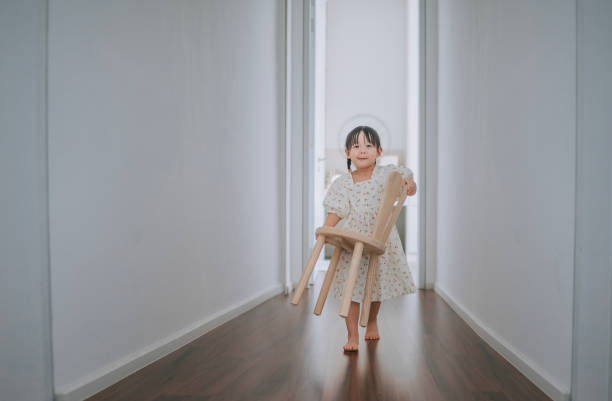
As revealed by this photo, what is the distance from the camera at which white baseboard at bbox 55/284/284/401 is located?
1.11 m

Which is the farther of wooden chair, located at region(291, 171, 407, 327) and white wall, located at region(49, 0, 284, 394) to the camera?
wooden chair, located at region(291, 171, 407, 327)

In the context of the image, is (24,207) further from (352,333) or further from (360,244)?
(352,333)

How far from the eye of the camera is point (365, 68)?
5.55 metres

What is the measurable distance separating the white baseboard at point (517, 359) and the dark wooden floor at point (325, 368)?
21 millimetres

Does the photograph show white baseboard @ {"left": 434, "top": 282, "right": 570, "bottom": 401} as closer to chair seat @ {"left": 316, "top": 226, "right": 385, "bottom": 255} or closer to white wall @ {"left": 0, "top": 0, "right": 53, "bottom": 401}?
chair seat @ {"left": 316, "top": 226, "right": 385, "bottom": 255}

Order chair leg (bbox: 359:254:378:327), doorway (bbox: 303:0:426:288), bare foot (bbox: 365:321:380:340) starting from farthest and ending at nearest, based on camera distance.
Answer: doorway (bbox: 303:0:426:288) → bare foot (bbox: 365:321:380:340) → chair leg (bbox: 359:254:378:327)

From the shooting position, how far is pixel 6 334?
0.96m

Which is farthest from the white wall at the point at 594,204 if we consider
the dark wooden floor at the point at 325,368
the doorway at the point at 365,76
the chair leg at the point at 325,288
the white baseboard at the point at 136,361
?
the doorway at the point at 365,76

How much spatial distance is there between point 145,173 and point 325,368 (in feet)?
2.88

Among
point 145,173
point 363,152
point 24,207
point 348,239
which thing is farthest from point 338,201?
point 24,207

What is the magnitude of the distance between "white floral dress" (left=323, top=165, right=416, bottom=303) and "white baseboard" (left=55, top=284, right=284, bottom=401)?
58 centimetres

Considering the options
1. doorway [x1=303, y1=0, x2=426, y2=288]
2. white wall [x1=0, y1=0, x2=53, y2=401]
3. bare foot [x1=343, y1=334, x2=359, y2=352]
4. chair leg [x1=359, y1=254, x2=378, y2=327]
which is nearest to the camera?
white wall [x1=0, y1=0, x2=53, y2=401]

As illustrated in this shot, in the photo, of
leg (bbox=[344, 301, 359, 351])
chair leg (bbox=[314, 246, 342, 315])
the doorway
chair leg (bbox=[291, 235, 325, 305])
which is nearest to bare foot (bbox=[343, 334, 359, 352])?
leg (bbox=[344, 301, 359, 351])

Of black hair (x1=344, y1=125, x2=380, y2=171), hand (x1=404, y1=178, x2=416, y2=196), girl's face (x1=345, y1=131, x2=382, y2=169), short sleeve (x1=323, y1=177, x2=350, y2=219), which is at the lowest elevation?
short sleeve (x1=323, y1=177, x2=350, y2=219)
